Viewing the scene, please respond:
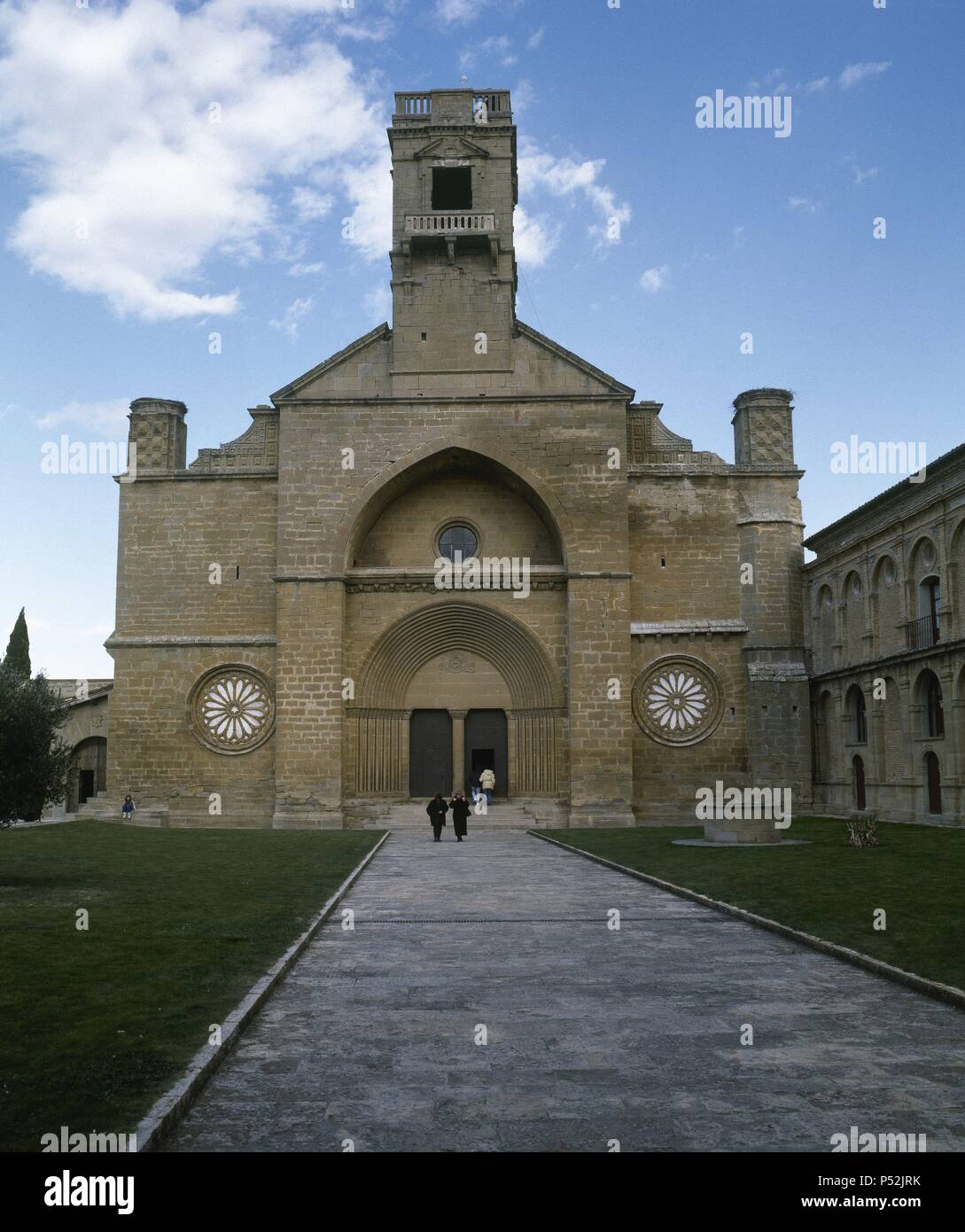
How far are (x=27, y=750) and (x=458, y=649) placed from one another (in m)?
18.1

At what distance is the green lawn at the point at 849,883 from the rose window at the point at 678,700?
7203mm

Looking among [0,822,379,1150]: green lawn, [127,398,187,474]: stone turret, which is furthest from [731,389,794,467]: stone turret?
[0,822,379,1150]: green lawn

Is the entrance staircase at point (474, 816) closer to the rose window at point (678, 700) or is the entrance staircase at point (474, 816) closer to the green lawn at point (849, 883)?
the rose window at point (678, 700)

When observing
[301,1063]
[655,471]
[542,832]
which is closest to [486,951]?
[301,1063]

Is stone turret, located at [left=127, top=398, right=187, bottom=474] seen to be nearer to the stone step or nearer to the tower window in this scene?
the tower window

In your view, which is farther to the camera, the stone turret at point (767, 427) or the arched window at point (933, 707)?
the stone turret at point (767, 427)

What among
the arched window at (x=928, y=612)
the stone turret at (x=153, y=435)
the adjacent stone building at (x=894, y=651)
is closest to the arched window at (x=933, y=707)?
the adjacent stone building at (x=894, y=651)

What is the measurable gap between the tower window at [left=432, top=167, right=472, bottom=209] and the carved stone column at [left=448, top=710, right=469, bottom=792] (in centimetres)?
1522

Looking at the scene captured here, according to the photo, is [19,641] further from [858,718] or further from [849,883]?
[849,883]

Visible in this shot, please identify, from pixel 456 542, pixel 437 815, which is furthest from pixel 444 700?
pixel 437 815

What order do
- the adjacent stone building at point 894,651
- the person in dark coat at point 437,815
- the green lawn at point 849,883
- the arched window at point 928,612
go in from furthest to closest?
the arched window at point 928,612 < the adjacent stone building at point 894,651 < the person in dark coat at point 437,815 < the green lawn at point 849,883

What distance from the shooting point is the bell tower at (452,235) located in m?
32.0

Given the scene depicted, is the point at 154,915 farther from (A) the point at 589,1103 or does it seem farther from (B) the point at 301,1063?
(A) the point at 589,1103

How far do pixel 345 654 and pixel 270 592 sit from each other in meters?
2.90
